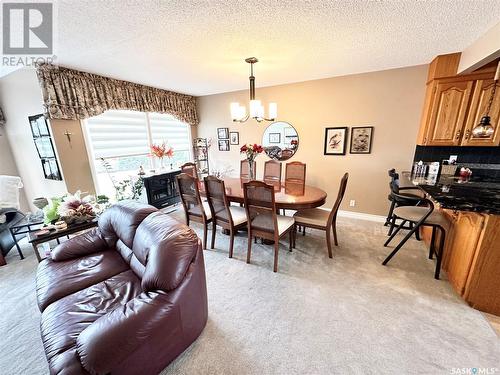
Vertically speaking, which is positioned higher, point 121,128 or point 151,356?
point 121,128

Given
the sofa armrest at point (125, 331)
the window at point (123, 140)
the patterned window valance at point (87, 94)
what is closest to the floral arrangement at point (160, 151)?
the window at point (123, 140)

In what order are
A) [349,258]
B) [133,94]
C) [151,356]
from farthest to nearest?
[133,94] → [349,258] → [151,356]

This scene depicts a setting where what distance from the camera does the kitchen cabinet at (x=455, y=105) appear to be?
2.41 meters

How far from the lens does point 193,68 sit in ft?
9.32

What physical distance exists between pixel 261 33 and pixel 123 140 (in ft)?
9.97

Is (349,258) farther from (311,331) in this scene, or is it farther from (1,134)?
(1,134)

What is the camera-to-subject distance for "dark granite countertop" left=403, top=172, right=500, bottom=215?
164cm

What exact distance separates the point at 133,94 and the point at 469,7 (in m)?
4.19

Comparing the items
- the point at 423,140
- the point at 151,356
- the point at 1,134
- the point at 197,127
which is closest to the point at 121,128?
the point at 197,127

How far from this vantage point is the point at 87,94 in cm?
293

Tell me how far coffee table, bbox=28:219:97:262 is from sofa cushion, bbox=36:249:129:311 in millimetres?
342

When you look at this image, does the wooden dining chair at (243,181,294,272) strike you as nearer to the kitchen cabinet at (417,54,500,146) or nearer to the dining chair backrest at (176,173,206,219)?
the dining chair backrest at (176,173,206,219)

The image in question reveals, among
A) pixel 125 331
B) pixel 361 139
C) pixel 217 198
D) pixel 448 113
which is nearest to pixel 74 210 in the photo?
pixel 217 198

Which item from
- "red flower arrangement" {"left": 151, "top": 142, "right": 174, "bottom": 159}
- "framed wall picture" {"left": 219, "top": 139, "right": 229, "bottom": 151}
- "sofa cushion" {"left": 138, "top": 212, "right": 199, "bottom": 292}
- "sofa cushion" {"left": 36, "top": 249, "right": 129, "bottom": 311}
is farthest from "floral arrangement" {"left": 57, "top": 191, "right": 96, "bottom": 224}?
"framed wall picture" {"left": 219, "top": 139, "right": 229, "bottom": 151}
